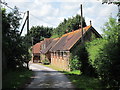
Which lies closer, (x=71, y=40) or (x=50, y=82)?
(x=50, y=82)

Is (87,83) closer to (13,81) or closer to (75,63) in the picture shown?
(13,81)

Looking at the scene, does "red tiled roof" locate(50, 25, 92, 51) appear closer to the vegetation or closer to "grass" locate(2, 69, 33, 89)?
the vegetation

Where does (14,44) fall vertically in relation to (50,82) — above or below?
above

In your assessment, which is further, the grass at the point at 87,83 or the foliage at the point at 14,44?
the foliage at the point at 14,44

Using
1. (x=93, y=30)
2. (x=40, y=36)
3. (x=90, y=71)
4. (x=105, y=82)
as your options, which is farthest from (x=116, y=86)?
(x=40, y=36)

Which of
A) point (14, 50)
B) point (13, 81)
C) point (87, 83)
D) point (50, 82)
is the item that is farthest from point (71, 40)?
point (13, 81)

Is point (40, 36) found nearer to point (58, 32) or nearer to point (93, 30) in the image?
point (58, 32)

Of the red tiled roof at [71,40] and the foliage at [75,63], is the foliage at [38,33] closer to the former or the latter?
the red tiled roof at [71,40]

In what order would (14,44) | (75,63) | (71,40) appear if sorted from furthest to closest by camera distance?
(71,40), (75,63), (14,44)

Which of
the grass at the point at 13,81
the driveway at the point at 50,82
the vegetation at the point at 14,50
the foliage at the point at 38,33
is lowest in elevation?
the driveway at the point at 50,82

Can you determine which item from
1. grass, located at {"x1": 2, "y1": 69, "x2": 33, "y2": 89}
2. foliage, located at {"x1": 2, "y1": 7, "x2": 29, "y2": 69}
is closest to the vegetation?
foliage, located at {"x1": 2, "y1": 7, "x2": 29, "y2": 69}

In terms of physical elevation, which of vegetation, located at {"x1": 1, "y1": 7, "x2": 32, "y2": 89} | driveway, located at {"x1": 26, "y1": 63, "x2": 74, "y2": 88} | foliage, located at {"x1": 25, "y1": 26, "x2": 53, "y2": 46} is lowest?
driveway, located at {"x1": 26, "y1": 63, "x2": 74, "y2": 88}

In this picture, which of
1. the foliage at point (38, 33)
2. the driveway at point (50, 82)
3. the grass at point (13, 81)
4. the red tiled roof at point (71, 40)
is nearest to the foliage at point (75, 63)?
the red tiled roof at point (71, 40)

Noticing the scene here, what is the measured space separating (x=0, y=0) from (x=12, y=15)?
6.30m
